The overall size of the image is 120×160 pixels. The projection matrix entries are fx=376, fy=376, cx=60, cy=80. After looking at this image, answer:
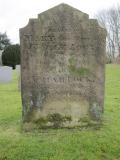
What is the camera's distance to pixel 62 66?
744 centimetres

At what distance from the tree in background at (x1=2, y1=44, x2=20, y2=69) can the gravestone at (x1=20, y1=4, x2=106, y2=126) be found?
4000 centimetres

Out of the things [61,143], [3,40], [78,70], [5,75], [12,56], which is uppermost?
[3,40]

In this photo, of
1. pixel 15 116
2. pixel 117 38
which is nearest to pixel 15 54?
pixel 117 38

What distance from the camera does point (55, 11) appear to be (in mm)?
7312

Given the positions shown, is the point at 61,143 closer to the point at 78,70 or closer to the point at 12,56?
the point at 78,70

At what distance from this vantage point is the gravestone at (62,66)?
7305 millimetres

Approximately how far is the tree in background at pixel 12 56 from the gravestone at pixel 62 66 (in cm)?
4000

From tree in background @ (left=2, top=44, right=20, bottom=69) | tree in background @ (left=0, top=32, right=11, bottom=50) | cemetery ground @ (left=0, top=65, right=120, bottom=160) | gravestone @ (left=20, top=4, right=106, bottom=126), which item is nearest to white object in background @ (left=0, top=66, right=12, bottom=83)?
cemetery ground @ (left=0, top=65, right=120, bottom=160)

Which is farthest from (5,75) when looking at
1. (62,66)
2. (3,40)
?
(3,40)

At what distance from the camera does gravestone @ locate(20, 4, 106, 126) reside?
7305 millimetres

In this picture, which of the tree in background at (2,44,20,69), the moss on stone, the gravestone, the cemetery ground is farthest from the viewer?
the tree in background at (2,44,20,69)

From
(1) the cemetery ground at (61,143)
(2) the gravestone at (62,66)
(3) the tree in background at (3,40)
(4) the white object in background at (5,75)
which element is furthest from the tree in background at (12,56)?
(2) the gravestone at (62,66)

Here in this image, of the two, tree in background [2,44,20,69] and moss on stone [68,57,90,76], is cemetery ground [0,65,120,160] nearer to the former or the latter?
moss on stone [68,57,90,76]

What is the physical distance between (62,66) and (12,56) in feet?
134
